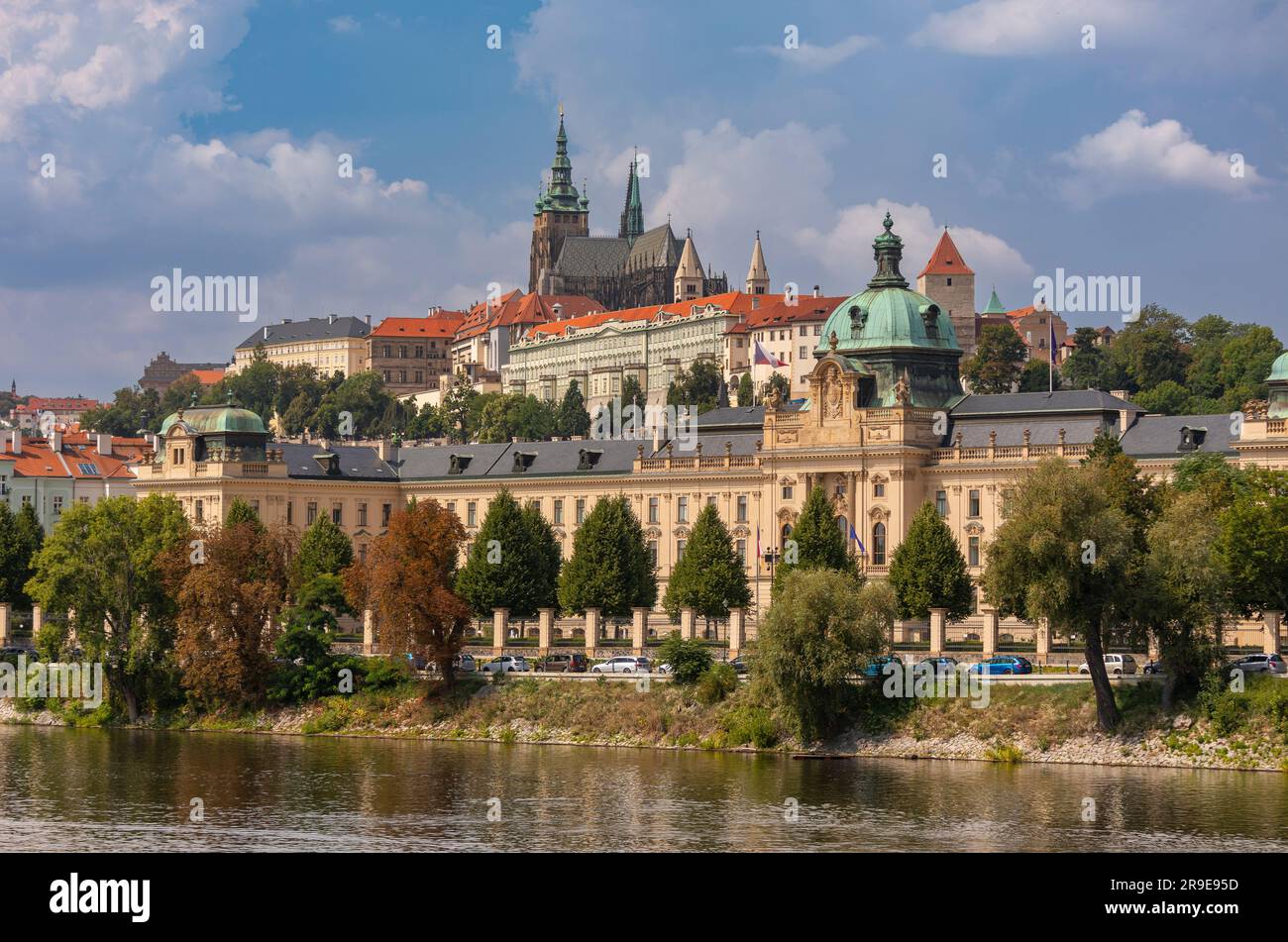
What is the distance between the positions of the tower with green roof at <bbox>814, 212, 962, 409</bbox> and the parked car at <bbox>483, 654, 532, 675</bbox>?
31.9m

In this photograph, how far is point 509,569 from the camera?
378 ft

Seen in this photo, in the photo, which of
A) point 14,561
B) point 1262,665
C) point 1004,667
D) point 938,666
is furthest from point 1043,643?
point 14,561

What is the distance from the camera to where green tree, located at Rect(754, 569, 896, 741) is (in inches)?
Answer: 3329

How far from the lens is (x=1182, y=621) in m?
81.2

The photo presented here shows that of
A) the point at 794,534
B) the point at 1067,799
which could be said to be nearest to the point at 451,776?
the point at 1067,799

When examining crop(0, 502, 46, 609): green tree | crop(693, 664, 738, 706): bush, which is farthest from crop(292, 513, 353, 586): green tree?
crop(693, 664, 738, 706): bush

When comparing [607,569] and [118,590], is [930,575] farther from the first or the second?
[118,590]

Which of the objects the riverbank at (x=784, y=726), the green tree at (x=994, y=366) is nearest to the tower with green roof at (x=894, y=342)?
the riverbank at (x=784, y=726)

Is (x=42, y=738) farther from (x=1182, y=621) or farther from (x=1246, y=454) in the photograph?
(x=1246, y=454)

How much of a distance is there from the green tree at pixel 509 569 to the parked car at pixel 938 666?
94.8ft

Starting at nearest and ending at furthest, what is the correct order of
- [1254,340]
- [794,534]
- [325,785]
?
[325,785] < [794,534] < [1254,340]

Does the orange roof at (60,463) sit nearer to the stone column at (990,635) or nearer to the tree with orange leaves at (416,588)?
the tree with orange leaves at (416,588)

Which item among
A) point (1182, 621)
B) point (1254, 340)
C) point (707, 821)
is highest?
point (1254, 340)
